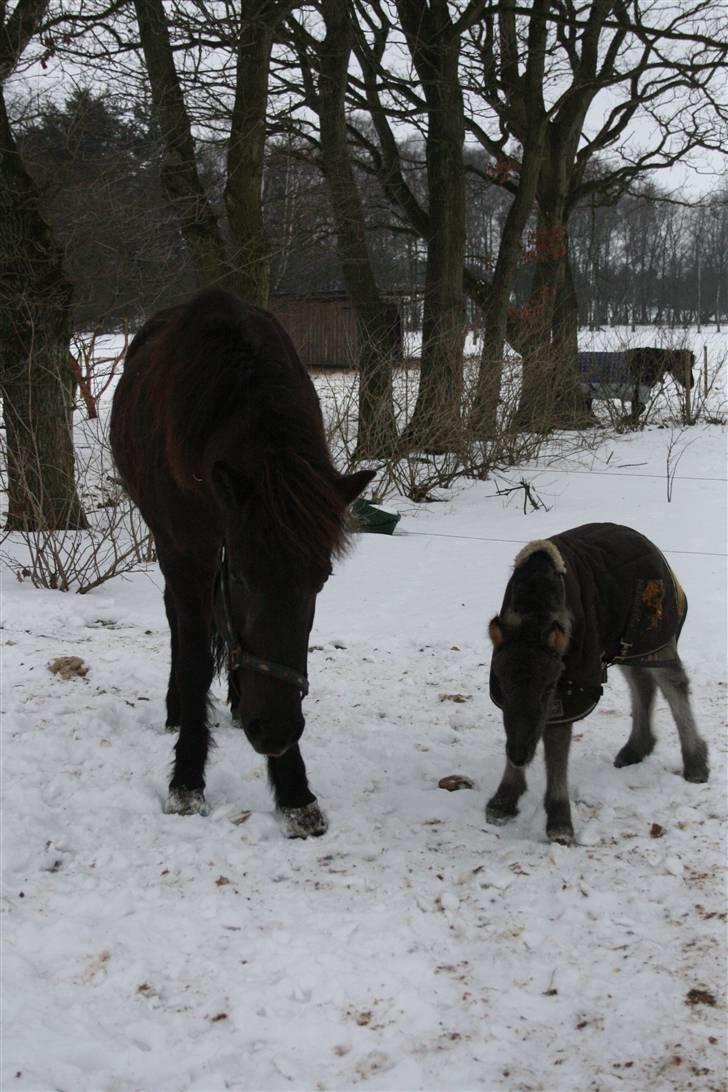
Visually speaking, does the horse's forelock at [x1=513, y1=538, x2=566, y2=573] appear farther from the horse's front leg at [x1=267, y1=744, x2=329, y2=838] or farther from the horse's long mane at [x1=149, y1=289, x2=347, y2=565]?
the horse's front leg at [x1=267, y1=744, x2=329, y2=838]

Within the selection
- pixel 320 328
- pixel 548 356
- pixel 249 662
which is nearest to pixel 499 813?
pixel 249 662

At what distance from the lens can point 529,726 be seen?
308 cm

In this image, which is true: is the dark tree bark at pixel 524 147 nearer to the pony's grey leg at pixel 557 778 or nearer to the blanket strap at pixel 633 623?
the blanket strap at pixel 633 623

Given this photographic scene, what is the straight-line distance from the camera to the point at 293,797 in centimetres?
332

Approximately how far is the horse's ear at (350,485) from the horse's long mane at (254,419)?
3 cm

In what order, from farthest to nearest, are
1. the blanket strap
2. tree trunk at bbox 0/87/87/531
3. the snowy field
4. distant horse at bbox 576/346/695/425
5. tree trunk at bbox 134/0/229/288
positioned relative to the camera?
distant horse at bbox 576/346/695/425 < tree trunk at bbox 134/0/229/288 < tree trunk at bbox 0/87/87/531 < the blanket strap < the snowy field

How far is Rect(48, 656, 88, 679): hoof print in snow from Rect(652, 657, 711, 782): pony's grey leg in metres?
3.15

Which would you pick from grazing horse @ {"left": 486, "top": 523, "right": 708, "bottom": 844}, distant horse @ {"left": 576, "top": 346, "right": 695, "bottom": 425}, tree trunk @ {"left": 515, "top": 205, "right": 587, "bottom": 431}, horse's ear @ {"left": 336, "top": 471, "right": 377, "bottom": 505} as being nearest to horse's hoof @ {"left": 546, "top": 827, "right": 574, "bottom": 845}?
grazing horse @ {"left": 486, "top": 523, "right": 708, "bottom": 844}

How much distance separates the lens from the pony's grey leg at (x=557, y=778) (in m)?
3.26

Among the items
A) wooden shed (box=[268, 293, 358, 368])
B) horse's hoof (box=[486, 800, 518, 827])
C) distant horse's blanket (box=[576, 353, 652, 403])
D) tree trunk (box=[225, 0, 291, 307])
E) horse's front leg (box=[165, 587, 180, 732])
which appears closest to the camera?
horse's hoof (box=[486, 800, 518, 827])

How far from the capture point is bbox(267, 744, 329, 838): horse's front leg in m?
3.29

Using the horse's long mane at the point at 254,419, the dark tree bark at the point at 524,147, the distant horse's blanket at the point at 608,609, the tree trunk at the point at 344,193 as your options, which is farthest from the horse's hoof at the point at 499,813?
the dark tree bark at the point at 524,147

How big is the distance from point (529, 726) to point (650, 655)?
81 centimetres

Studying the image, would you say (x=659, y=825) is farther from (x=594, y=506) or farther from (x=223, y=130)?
(x=223, y=130)
